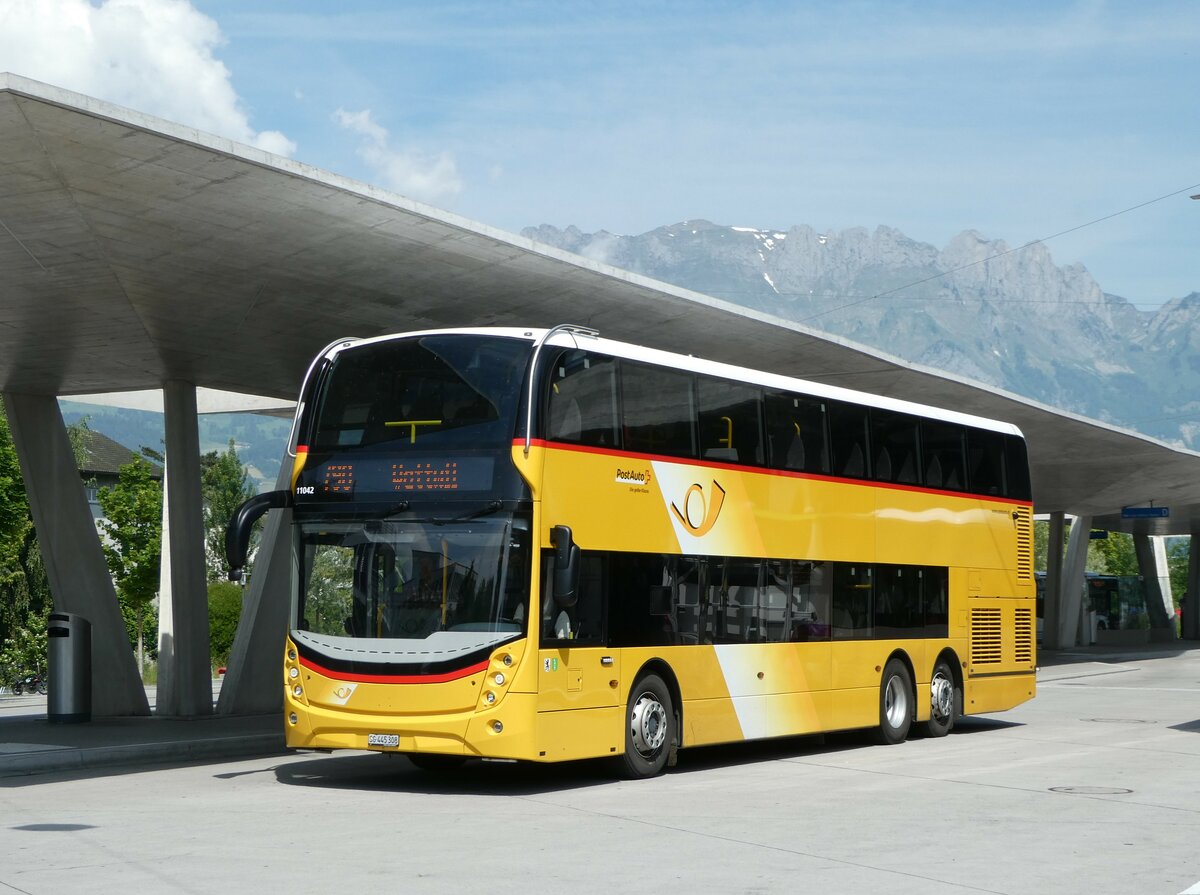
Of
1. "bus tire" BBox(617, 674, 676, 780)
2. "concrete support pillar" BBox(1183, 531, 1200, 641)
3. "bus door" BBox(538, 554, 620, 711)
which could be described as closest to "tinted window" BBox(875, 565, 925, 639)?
"bus tire" BBox(617, 674, 676, 780)

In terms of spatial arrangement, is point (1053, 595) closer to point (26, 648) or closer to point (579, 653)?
point (26, 648)

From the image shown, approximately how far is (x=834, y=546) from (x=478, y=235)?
204 inches

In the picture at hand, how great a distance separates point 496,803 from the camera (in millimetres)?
12414

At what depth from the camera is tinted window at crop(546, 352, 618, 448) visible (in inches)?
521

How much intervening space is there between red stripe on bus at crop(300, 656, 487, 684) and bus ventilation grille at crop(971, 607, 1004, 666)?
9668 mm

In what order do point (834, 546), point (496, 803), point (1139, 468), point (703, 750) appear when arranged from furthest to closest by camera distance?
point (1139, 468) → point (703, 750) → point (834, 546) → point (496, 803)

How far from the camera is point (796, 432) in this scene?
16688 mm

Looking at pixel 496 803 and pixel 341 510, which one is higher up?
pixel 341 510

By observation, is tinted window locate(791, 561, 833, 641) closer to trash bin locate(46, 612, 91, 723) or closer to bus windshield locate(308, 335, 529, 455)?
bus windshield locate(308, 335, 529, 455)

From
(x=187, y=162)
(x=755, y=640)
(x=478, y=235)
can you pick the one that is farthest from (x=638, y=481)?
(x=187, y=162)

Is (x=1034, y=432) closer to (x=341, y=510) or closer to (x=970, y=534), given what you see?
(x=970, y=534)

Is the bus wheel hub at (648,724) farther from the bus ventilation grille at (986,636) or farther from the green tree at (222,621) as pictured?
the green tree at (222,621)

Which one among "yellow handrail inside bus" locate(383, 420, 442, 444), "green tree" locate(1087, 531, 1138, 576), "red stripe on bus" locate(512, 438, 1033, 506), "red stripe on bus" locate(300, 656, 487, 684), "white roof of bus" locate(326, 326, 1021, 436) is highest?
"green tree" locate(1087, 531, 1138, 576)

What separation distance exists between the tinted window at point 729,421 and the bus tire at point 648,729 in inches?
93.8
